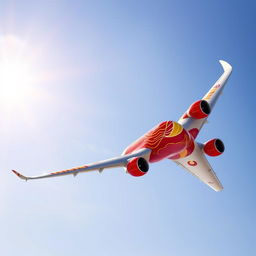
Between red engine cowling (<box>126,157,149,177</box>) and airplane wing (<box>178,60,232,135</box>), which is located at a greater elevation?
airplane wing (<box>178,60,232,135</box>)

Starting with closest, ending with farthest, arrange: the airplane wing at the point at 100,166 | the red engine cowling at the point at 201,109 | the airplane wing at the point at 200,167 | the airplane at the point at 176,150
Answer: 1. the airplane at the point at 176,150
2. the airplane wing at the point at 100,166
3. the red engine cowling at the point at 201,109
4. the airplane wing at the point at 200,167

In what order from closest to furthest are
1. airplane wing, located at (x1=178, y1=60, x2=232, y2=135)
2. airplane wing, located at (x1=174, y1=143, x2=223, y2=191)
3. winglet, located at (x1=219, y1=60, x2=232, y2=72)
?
airplane wing, located at (x1=174, y1=143, x2=223, y2=191) → airplane wing, located at (x1=178, y1=60, x2=232, y2=135) → winglet, located at (x1=219, y1=60, x2=232, y2=72)

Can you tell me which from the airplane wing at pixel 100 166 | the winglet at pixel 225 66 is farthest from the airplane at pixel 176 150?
the winglet at pixel 225 66

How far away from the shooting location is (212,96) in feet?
127

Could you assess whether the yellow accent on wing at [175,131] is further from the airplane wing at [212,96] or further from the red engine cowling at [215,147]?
the red engine cowling at [215,147]

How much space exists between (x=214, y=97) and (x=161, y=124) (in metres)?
10.6

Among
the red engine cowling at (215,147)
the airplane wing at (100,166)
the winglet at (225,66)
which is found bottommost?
the airplane wing at (100,166)

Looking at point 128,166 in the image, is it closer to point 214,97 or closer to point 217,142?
point 217,142

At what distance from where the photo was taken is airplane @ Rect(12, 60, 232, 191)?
100ft

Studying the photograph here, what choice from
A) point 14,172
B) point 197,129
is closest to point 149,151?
point 197,129

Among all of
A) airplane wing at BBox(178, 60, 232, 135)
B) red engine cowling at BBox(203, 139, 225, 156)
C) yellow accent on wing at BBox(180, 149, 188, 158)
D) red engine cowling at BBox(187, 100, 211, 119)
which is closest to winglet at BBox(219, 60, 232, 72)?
airplane wing at BBox(178, 60, 232, 135)

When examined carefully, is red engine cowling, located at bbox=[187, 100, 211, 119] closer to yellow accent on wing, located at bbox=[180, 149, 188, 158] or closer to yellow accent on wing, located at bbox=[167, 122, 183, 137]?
yellow accent on wing, located at bbox=[180, 149, 188, 158]

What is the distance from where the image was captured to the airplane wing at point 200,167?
34531 millimetres

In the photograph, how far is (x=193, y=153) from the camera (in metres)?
34.1
